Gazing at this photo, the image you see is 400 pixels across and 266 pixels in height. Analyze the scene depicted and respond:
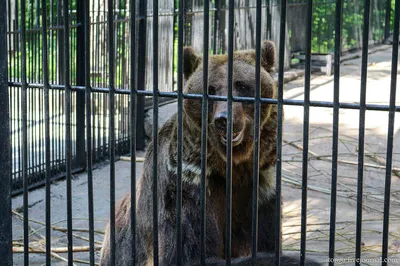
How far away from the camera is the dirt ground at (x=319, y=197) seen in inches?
250

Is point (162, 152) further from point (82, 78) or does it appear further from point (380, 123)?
point (380, 123)

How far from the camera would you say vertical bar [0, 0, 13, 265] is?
383 cm

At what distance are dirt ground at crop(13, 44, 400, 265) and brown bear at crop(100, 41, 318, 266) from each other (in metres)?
0.71

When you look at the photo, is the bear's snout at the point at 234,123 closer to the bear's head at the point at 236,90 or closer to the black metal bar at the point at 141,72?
the bear's head at the point at 236,90

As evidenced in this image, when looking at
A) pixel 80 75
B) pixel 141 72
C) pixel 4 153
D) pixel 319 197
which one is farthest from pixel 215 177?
pixel 141 72

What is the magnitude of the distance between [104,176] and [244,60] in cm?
456

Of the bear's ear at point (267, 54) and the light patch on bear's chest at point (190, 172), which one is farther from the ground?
the bear's ear at point (267, 54)

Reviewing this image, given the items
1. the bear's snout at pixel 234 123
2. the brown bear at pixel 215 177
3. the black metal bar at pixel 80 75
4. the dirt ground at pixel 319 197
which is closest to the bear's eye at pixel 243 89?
the brown bear at pixel 215 177

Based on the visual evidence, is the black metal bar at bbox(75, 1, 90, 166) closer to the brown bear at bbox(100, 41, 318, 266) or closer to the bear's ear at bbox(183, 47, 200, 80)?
the bear's ear at bbox(183, 47, 200, 80)

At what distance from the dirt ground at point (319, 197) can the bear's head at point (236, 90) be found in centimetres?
105

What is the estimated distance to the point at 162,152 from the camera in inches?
177

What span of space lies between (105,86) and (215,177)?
5.05 meters

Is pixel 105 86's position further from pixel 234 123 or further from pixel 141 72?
pixel 234 123

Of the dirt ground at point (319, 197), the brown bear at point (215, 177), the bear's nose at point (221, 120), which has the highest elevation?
the bear's nose at point (221, 120)
